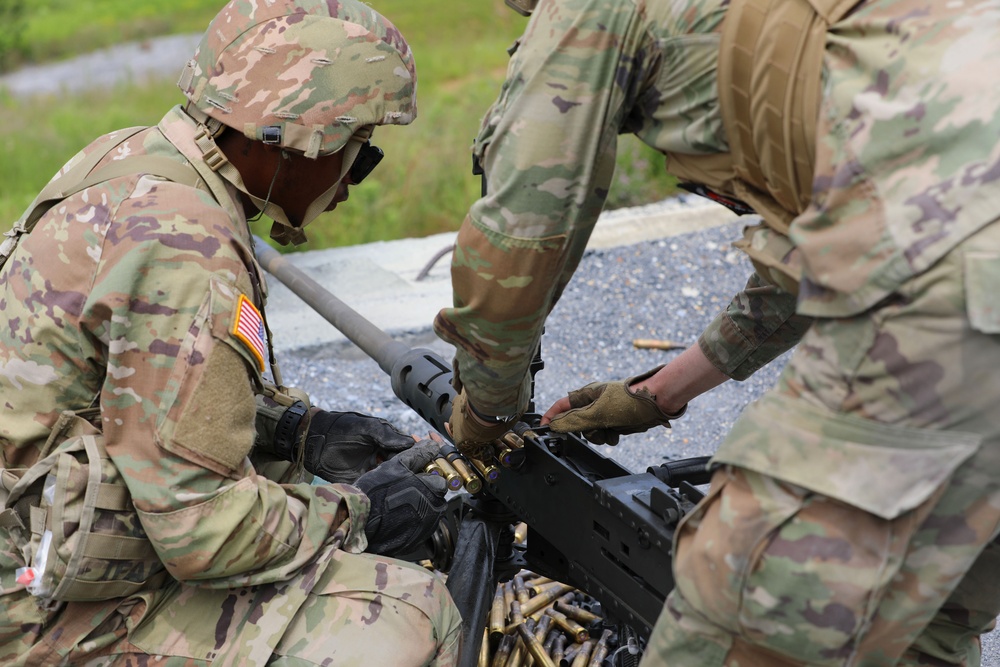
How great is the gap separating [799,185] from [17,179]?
10.1 meters

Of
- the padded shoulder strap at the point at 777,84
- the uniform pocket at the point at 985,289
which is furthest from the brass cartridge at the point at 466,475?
the uniform pocket at the point at 985,289

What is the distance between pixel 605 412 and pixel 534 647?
901 millimetres

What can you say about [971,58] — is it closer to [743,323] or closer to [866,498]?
[866,498]

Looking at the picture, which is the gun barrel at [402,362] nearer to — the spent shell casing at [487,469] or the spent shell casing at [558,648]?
the spent shell casing at [487,469]

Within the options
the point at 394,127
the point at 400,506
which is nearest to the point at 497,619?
the point at 400,506

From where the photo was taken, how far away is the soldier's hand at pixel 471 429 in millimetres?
2975

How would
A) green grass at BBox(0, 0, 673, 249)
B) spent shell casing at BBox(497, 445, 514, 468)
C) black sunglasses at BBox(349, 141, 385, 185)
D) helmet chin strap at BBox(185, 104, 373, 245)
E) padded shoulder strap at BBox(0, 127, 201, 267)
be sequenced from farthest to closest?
green grass at BBox(0, 0, 673, 249), spent shell casing at BBox(497, 445, 514, 468), black sunglasses at BBox(349, 141, 385, 185), helmet chin strap at BBox(185, 104, 373, 245), padded shoulder strap at BBox(0, 127, 201, 267)

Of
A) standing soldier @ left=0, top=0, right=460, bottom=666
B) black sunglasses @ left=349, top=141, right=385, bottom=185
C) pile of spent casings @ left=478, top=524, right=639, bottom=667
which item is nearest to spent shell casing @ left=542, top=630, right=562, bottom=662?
pile of spent casings @ left=478, top=524, right=639, bottom=667

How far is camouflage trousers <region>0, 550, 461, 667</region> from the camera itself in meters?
2.67

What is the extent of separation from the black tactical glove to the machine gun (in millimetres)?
199

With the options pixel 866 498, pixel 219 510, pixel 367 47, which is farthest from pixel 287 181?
pixel 866 498

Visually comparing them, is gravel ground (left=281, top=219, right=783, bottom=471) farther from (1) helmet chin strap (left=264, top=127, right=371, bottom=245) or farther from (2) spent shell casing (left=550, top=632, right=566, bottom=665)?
(1) helmet chin strap (left=264, top=127, right=371, bottom=245)

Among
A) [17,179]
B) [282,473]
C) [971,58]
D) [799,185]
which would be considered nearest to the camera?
[971,58]

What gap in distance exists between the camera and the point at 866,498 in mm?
1918
